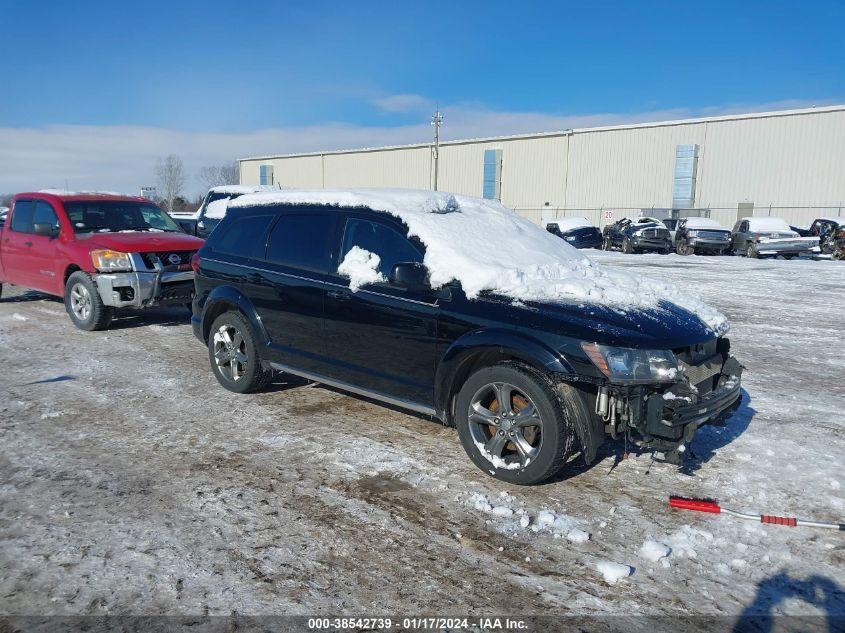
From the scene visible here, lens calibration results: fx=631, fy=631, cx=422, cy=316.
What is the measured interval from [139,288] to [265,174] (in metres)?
63.9

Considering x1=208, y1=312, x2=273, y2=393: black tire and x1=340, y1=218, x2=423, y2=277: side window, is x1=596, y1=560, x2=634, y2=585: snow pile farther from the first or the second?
x1=208, y1=312, x2=273, y2=393: black tire

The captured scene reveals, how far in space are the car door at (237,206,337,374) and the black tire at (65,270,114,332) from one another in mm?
3794

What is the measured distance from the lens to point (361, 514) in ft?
11.7

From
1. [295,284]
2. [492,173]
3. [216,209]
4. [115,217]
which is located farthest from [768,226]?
[492,173]

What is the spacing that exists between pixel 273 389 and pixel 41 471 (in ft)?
7.26

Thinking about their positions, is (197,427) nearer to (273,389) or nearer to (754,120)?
(273,389)

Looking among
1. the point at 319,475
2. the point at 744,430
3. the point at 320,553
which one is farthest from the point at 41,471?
the point at 744,430

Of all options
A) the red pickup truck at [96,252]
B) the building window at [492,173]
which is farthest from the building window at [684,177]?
the red pickup truck at [96,252]

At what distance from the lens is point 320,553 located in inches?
124

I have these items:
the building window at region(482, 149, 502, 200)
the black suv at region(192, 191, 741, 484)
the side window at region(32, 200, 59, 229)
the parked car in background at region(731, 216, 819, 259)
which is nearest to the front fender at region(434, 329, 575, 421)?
the black suv at region(192, 191, 741, 484)

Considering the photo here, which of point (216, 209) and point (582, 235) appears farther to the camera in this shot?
point (582, 235)

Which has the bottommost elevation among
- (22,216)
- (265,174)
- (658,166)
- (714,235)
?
(714,235)

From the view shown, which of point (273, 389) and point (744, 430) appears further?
point (273, 389)

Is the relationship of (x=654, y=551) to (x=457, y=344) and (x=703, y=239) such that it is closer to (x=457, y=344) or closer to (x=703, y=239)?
(x=457, y=344)
